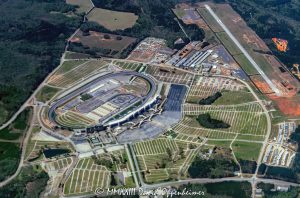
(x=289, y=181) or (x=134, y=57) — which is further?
(x=134, y=57)

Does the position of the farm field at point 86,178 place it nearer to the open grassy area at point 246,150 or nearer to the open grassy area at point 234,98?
the open grassy area at point 246,150

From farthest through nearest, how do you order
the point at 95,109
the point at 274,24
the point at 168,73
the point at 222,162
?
the point at 274,24 < the point at 168,73 < the point at 95,109 < the point at 222,162

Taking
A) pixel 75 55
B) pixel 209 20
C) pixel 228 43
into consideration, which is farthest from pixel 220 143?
pixel 209 20

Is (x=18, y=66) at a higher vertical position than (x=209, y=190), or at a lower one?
lower

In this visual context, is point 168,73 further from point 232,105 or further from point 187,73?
point 232,105

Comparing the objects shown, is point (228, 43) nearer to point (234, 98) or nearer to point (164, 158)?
point (234, 98)

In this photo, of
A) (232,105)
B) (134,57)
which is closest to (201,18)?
(134,57)

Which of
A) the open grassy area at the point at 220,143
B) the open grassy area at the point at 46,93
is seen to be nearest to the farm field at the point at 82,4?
the open grassy area at the point at 46,93
